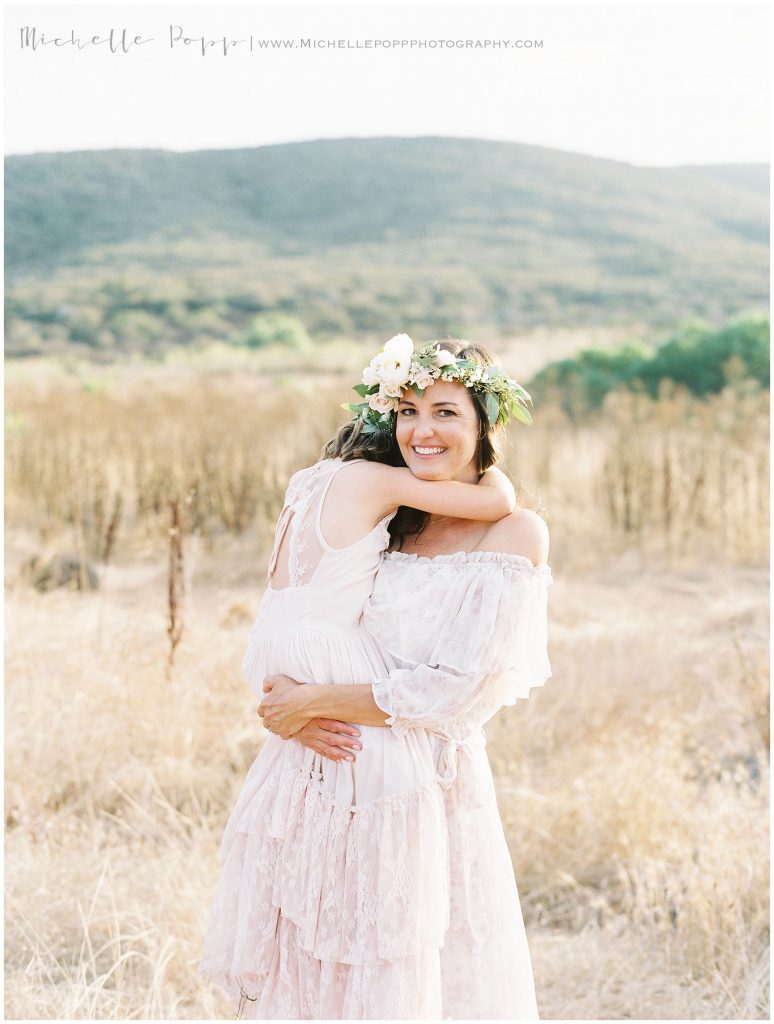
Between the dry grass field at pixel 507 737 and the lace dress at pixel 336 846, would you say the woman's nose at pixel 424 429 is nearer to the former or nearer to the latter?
the lace dress at pixel 336 846

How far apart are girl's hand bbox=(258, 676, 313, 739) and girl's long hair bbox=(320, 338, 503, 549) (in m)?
0.40

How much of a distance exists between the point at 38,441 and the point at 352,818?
7351 millimetres

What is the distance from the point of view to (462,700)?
2.15 metres

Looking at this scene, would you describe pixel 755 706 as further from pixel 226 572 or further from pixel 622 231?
pixel 622 231

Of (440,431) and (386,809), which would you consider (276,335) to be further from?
(386,809)

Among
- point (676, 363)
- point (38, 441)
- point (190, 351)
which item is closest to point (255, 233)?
point (190, 351)

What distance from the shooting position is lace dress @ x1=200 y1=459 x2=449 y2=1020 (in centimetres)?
220

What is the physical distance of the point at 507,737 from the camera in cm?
491

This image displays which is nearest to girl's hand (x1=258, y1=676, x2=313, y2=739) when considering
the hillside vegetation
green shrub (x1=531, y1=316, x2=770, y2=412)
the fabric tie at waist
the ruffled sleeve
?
the ruffled sleeve

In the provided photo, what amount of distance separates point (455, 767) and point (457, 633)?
34cm

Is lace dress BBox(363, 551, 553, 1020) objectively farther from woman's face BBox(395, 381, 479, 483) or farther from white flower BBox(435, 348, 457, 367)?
white flower BBox(435, 348, 457, 367)

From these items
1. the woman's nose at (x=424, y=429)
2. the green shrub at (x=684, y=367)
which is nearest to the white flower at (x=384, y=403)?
the woman's nose at (x=424, y=429)

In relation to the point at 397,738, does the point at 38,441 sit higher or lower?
higher

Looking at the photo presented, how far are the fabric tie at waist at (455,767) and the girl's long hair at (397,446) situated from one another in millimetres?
451
